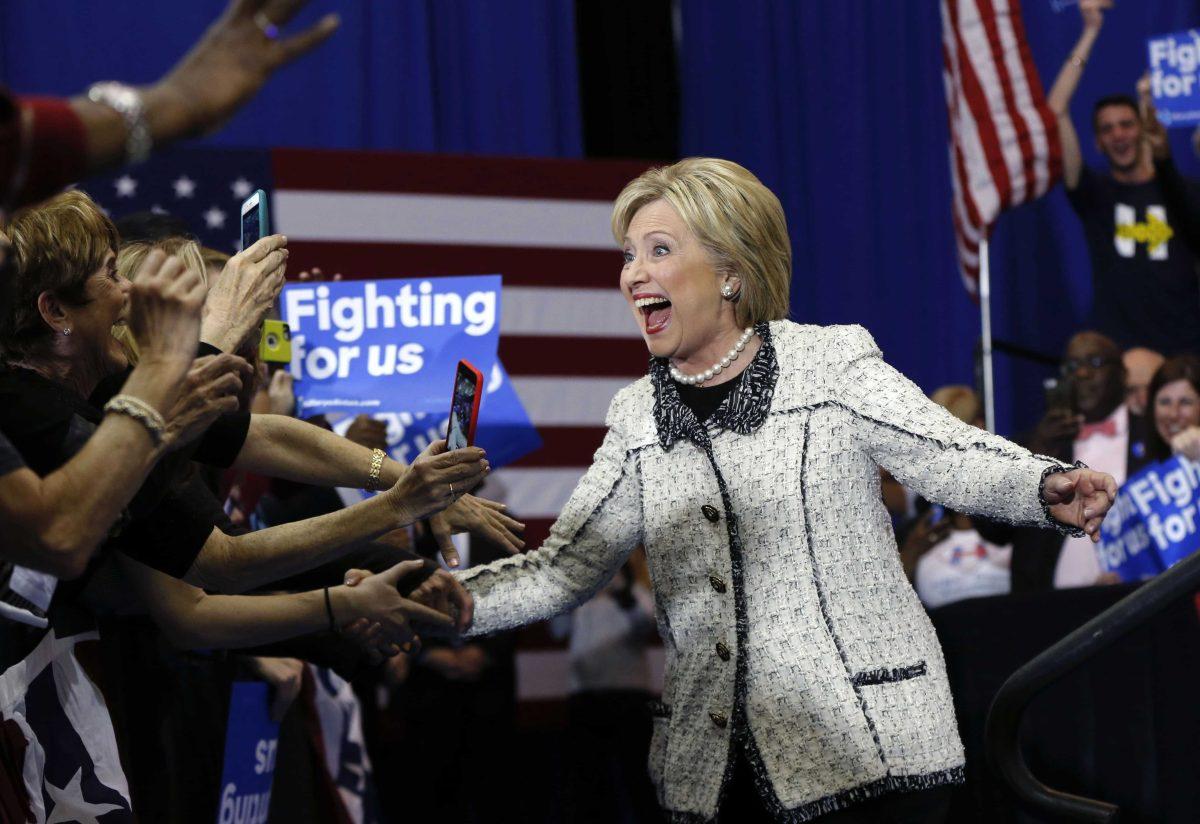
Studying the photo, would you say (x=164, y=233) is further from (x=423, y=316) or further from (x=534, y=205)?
(x=534, y=205)

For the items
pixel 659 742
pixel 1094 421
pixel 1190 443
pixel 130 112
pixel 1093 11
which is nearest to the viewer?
pixel 130 112

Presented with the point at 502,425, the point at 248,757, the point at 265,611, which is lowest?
the point at 248,757

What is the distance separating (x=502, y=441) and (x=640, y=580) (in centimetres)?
175

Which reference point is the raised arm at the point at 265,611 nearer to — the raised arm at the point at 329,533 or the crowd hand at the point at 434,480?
the raised arm at the point at 329,533

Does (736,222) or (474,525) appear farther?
(474,525)

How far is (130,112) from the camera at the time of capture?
5.50ft

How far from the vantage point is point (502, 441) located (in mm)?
3855

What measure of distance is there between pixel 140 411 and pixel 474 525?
1.23 meters

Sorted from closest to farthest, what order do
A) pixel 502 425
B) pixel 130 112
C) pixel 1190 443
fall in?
pixel 130 112 → pixel 502 425 → pixel 1190 443

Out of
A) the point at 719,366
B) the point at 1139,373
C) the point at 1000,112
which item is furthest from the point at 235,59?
the point at 1000,112

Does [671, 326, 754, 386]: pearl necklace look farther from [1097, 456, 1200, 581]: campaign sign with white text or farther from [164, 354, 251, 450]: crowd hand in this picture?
[1097, 456, 1200, 581]: campaign sign with white text

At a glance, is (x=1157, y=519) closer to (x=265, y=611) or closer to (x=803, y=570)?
(x=803, y=570)

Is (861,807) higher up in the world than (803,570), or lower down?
lower down

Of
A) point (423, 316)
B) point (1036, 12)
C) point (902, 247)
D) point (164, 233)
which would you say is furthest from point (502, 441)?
point (1036, 12)
